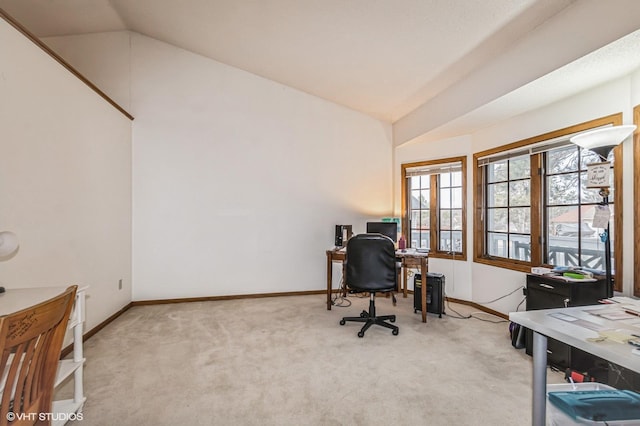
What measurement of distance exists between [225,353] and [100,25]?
14.1ft

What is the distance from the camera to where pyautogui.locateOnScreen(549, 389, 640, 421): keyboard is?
3.50ft

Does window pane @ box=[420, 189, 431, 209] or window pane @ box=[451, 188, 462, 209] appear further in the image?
window pane @ box=[420, 189, 431, 209]

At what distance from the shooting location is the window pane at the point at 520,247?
334cm

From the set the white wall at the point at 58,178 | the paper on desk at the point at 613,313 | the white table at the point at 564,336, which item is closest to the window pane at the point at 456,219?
the paper on desk at the point at 613,313

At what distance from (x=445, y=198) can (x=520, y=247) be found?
3.97 feet

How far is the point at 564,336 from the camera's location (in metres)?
1.12

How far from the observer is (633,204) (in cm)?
228

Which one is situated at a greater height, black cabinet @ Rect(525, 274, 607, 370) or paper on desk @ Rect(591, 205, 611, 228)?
paper on desk @ Rect(591, 205, 611, 228)

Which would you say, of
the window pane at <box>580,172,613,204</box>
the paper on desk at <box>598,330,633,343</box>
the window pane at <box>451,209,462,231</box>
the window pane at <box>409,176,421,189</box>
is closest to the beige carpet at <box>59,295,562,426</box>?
the paper on desk at <box>598,330,633,343</box>

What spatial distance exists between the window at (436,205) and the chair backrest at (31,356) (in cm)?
423

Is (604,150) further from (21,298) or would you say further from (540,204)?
(21,298)

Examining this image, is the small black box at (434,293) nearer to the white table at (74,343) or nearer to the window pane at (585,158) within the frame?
the window pane at (585,158)

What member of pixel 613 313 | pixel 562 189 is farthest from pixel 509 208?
pixel 613 313

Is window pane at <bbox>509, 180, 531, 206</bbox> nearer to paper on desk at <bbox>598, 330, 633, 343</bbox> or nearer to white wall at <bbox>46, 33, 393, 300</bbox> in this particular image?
white wall at <bbox>46, 33, 393, 300</bbox>
